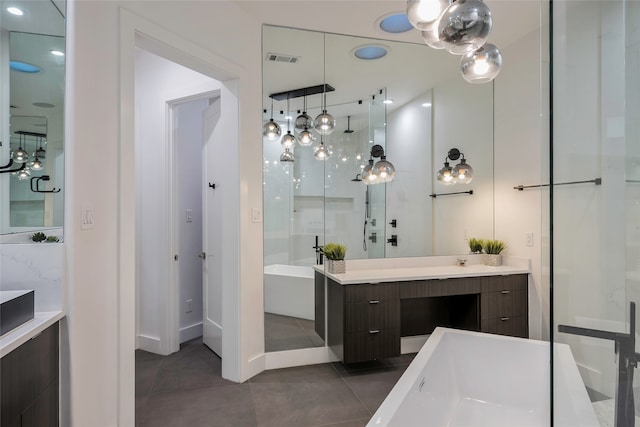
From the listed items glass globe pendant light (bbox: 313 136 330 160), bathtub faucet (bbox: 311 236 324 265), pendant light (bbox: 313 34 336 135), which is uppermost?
pendant light (bbox: 313 34 336 135)

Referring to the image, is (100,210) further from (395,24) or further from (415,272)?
(395,24)

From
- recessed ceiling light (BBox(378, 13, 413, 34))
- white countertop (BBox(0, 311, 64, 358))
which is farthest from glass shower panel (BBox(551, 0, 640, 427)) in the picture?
recessed ceiling light (BBox(378, 13, 413, 34))

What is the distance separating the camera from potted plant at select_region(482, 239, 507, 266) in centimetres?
346

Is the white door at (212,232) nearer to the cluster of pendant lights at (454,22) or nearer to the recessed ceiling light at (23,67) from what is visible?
the recessed ceiling light at (23,67)

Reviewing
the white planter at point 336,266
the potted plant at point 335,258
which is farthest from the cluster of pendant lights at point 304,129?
the white planter at point 336,266

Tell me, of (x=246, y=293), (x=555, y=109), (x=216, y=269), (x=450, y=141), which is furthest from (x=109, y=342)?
(x=450, y=141)

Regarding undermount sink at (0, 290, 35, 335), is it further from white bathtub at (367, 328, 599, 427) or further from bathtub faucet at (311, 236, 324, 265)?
bathtub faucet at (311, 236, 324, 265)

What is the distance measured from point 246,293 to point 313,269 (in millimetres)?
797

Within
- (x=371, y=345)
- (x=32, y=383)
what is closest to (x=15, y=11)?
(x=32, y=383)

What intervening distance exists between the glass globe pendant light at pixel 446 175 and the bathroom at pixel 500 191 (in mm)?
213

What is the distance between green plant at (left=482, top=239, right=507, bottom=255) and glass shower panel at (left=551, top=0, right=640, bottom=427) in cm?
236

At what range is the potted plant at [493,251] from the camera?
3.46 metres

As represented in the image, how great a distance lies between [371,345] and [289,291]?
2.96ft

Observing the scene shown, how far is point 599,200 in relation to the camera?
43.8 inches
